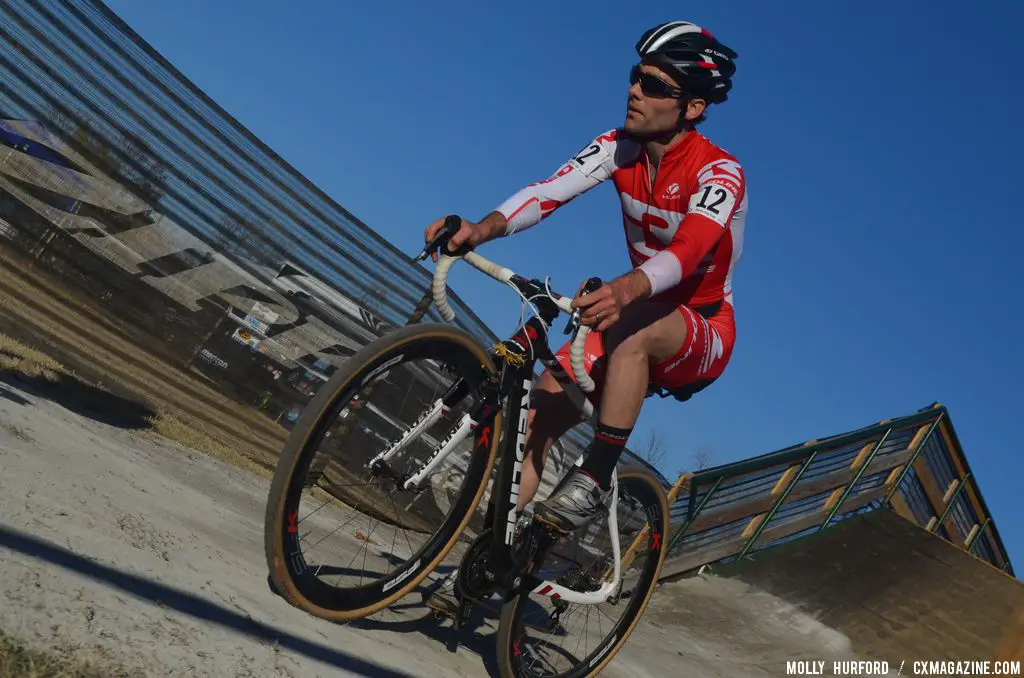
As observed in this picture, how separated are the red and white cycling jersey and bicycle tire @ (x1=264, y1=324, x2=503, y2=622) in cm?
82

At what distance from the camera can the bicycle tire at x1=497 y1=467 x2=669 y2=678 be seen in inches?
170

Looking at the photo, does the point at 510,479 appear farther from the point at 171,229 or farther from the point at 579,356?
the point at 171,229

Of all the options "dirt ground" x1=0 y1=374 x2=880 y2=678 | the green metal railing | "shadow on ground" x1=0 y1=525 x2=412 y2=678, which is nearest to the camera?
"dirt ground" x1=0 y1=374 x2=880 y2=678

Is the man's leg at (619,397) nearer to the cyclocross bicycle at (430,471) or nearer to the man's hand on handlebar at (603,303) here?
the cyclocross bicycle at (430,471)

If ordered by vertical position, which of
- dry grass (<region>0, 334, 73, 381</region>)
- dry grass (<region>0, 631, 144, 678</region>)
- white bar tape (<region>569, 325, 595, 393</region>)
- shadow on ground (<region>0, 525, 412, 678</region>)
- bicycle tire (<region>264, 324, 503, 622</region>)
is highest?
white bar tape (<region>569, 325, 595, 393</region>)

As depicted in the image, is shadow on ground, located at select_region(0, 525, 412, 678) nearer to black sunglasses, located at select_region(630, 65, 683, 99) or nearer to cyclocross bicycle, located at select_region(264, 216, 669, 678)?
cyclocross bicycle, located at select_region(264, 216, 669, 678)

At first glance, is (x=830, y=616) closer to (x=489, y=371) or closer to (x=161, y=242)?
(x=489, y=371)

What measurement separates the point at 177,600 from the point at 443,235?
1.72 metres

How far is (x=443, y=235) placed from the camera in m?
3.91

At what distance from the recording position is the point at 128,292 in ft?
26.0

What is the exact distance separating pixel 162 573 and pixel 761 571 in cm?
739

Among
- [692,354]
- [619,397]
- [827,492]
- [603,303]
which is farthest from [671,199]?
[827,492]

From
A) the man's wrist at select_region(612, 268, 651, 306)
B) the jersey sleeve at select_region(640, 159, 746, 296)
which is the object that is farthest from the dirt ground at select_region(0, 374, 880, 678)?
the jersey sleeve at select_region(640, 159, 746, 296)

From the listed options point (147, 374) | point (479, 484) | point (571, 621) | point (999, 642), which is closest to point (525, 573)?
point (479, 484)
